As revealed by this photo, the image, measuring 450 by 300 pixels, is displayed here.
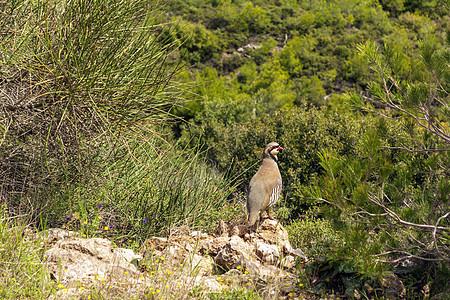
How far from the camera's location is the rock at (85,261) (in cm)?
354

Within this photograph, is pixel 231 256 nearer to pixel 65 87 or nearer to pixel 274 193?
pixel 274 193

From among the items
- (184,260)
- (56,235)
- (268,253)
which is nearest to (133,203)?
(56,235)

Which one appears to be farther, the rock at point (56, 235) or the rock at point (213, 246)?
the rock at point (213, 246)

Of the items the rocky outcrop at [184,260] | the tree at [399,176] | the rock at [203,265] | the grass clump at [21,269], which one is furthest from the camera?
the rock at [203,265]

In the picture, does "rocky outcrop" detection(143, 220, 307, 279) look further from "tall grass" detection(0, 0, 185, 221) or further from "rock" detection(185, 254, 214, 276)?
"tall grass" detection(0, 0, 185, 221)

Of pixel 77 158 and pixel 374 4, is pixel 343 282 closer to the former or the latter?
pixel 77 158

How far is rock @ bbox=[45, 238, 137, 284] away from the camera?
3.54 meters

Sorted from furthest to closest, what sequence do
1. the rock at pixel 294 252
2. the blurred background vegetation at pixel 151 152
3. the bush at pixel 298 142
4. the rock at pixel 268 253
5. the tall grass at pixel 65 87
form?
the bush at pixel 298 142 < the rock at pixel 294 252 < the rock at pixel 268 253 < the tall grass at pixel 65 87 < the blurred background vegetation at pixel 151 152

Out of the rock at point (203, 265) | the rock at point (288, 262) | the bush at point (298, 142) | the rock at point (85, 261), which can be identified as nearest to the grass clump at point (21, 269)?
the rock at point (85, 261)

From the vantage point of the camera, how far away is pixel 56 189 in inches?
200

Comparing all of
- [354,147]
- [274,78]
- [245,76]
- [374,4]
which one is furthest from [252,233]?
[374,4]

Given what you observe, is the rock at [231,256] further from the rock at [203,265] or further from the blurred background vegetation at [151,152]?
the blurred background vegetation at [151,152]

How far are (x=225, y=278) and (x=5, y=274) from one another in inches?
78.9

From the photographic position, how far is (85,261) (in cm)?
372
